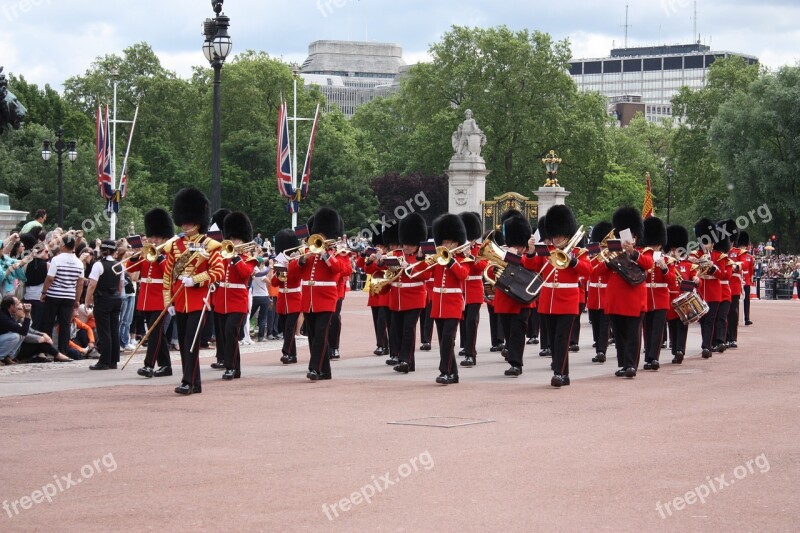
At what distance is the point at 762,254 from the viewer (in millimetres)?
48656

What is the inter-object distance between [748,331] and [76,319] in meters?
11.7

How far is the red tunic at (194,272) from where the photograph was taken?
12008 mm

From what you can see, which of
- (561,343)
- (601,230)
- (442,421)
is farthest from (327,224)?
(601,230)

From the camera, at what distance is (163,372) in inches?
539

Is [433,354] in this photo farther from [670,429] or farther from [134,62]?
[134,62]

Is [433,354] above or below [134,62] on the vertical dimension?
below

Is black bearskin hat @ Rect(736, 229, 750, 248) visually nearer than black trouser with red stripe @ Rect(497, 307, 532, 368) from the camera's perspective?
No

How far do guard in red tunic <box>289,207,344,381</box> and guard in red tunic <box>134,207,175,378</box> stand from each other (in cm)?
142

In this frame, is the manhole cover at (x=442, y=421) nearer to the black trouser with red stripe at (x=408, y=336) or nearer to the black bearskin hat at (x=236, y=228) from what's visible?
the black trouser with red stripe at (x=408, y=336)

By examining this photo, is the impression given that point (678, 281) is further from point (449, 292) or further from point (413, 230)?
point (449, 292)

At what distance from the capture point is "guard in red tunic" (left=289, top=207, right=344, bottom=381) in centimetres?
1334

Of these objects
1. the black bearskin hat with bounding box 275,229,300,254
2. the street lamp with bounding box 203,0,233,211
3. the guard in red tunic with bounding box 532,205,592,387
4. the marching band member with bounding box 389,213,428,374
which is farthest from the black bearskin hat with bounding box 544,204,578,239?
the street lamp with bounding box 203,0,233,211

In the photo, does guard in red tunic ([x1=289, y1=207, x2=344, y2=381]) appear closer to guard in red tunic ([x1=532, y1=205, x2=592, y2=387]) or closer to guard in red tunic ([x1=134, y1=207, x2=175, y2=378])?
guard in red tunic ([x1=134, y1=207, x2=175, y2=378])

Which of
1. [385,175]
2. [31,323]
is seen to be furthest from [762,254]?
[31,323]
